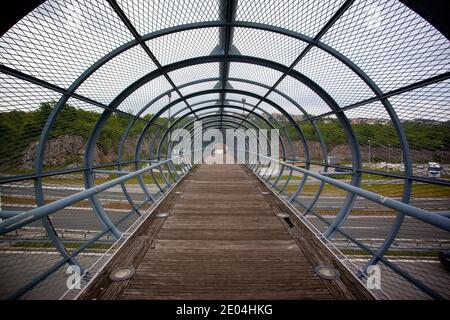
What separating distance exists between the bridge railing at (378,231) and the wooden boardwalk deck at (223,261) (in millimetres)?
373

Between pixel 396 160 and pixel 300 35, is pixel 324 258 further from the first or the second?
pixel 300 35

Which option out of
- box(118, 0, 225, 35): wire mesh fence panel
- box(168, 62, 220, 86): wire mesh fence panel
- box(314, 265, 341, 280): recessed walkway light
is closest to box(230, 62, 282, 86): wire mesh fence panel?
box(168, 62, 220, 86): wire mesh fence panel

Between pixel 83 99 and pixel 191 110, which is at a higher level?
pixel 191 110

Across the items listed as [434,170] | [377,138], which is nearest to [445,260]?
[377,138]

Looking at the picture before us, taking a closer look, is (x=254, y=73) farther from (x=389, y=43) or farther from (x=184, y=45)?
(x=389, y=43)

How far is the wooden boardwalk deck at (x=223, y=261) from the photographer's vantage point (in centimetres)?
190

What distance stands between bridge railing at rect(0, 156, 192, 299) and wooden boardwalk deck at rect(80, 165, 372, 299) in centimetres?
35

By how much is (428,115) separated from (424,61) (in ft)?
2.79

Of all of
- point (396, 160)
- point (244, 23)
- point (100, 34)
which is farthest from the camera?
point (396, 160)

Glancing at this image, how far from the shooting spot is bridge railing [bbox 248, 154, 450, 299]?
82.8 inches

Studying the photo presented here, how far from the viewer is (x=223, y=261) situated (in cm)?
243

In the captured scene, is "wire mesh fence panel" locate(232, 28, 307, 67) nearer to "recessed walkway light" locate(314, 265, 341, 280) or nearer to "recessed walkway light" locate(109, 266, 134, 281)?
"recessed walkway light" locate(314, 265, 341, 280)

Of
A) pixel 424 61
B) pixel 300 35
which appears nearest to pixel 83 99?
pixel 300 35
